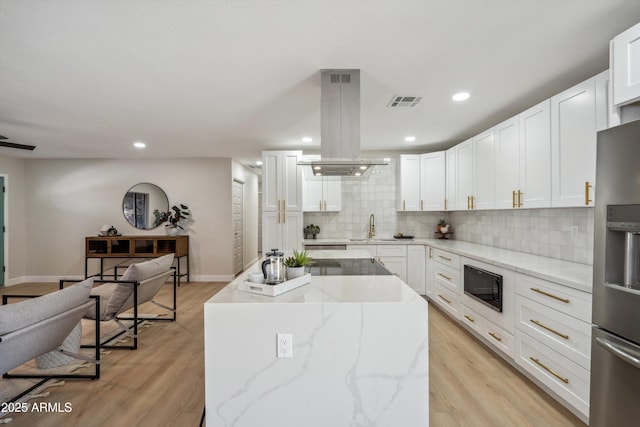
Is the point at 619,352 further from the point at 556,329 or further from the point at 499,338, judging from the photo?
the point at 499,338

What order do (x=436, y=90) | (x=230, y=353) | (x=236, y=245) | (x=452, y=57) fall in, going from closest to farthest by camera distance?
(x=230, y=353)
(x=452, y=57)
(x=436, y=90)
(x=236, y=245)

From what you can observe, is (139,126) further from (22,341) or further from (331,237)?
(331,237)

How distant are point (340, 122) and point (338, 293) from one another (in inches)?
55.8

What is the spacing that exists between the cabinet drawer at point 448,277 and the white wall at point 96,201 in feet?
13.1

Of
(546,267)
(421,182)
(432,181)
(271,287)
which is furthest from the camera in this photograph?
(421,182)

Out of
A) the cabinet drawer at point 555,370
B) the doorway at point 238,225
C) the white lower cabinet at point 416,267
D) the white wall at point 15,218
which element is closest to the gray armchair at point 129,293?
the doorway at point 238,225

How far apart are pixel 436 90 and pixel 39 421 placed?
3.89 m

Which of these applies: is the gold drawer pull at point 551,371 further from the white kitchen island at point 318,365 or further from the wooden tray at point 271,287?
the wooden tray at point 271,287

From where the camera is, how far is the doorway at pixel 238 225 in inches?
254

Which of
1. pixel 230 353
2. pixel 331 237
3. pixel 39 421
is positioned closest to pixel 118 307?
pixel 39 421

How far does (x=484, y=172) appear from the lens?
363 centimetres

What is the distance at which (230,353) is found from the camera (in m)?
1.62

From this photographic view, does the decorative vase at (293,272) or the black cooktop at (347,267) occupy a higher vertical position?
the decorative vase at (293,272)

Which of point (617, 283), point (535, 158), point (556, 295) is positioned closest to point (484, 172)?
point (535, 158)
